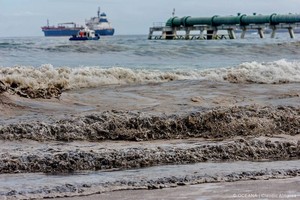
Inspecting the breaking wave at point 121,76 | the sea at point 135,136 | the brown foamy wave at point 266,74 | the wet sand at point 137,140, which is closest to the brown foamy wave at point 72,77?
the breaking wave at point 121,76

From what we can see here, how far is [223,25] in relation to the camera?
7588cm

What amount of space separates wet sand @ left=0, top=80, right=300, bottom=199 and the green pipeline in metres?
61.8

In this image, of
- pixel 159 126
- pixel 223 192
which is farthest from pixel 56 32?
pixel 223 192

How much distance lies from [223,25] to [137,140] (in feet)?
227

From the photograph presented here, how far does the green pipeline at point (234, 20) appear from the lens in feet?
235

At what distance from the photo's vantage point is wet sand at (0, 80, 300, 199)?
19.7 feet

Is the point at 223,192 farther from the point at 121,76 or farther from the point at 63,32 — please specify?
the point at 63,32

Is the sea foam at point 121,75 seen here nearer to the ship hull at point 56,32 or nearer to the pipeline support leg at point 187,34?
the pipeline support leg at point 187,34

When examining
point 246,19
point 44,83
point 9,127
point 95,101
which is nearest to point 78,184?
point 9,127

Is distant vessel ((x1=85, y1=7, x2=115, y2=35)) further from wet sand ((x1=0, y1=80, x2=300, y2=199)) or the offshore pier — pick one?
wet sand ((x1=0, y1=80, x2=300, y2=199))

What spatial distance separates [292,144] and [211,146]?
3.48ft

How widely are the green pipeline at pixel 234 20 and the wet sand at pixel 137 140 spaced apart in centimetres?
6184

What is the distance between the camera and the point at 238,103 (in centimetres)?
1111

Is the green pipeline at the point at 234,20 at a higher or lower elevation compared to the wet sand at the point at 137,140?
lower
